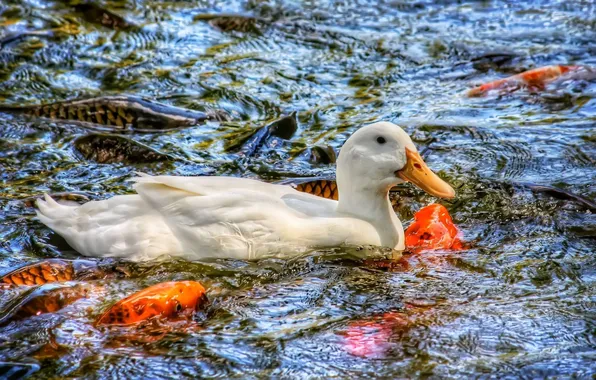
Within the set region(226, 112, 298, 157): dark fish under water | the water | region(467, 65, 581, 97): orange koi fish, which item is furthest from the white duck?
region(467, 65, 581, 97): orange koi fish

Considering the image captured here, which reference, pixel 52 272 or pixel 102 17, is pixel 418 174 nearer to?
pixel 52 272

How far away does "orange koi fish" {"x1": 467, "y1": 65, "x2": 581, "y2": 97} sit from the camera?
342 inches

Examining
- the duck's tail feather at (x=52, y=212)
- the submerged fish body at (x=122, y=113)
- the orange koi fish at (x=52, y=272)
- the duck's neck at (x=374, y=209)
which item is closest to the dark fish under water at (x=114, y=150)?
the submerged fish body at (x=122, y=113)

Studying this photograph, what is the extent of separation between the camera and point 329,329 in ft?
16.3

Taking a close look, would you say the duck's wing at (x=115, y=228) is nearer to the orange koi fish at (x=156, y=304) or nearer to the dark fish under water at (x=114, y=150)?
the orange koi fish at (x=156, y=304)

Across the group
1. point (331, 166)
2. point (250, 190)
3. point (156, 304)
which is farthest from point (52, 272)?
point (331, 166)

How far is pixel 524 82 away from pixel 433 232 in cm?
311

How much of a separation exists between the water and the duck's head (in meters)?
0.43

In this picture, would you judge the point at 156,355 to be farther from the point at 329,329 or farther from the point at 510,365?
the point at 510,365

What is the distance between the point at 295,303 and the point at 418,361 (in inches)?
35.8

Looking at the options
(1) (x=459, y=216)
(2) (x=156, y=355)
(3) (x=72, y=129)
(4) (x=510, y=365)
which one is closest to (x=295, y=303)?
(2) (x=156, y=355)

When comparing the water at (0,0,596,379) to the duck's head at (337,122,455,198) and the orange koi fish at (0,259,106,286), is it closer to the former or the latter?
the orange koi fish at (0,259,106,286)

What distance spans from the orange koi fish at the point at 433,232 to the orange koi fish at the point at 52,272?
1.83 metres

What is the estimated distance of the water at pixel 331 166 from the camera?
186 inches
